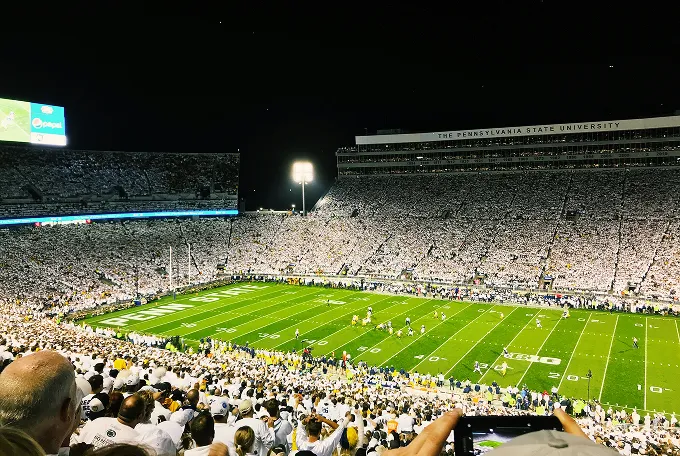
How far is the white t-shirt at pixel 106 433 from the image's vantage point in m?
3.45

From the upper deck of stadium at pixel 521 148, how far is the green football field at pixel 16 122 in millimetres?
34466

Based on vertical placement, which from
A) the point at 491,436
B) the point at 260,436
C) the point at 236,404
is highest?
the point at 491,436

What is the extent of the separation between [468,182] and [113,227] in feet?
124

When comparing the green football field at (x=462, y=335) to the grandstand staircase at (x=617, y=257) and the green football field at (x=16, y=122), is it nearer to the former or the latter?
the grandstand staircase at (x=617, y=257)

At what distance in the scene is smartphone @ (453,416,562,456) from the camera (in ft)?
5.41

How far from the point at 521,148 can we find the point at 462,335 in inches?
1449

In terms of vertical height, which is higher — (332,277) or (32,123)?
(32,123)

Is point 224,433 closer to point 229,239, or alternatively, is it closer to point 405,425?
point 405,425

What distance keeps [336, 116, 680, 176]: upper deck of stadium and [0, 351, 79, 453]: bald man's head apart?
59.5 meters

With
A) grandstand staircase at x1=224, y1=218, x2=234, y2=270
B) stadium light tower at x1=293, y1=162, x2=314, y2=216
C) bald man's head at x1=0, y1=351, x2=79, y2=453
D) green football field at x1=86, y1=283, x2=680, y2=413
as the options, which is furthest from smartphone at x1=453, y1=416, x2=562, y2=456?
stadium light tower at x1=293, y1=162, x2=314, y2=216

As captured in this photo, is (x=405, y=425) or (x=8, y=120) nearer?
(x=405, y=425)

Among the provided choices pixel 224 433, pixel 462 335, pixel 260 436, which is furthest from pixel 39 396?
pixel 462 335

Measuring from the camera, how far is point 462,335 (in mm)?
26828

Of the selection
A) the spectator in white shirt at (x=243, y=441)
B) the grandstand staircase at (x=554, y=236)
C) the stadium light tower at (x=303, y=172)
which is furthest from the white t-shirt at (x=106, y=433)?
the stadium light tower at (x=303, y=172)
